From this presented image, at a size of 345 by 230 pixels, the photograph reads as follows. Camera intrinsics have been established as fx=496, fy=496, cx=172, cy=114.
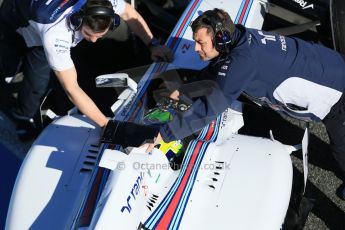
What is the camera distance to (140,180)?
281 centimetres

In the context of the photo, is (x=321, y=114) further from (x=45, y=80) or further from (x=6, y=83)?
(x=6, y=83)

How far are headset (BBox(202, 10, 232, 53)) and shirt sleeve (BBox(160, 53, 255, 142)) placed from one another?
105mm

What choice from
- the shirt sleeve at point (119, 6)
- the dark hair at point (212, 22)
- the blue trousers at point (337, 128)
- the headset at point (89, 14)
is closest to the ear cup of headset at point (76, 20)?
the headset at point (89, 14)

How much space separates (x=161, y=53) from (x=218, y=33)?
3.41 ft

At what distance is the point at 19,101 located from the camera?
4297 mm

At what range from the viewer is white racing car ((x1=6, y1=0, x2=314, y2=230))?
8.95ft

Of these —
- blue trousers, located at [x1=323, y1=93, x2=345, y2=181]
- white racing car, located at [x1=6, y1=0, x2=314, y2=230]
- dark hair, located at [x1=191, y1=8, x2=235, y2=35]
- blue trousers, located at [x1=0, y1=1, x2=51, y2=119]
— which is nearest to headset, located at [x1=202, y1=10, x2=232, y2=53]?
dark hair, located at [x1=191, y1=8, x2=235, y2=35]

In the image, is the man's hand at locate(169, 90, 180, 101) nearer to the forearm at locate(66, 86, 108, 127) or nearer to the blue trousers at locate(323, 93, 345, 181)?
the forearm at locate(66, 86, 108, 127)

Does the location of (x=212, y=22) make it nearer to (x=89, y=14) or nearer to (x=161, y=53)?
(x=89, y=14)

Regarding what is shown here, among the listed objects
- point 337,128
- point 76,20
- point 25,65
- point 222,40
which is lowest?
point 25,65

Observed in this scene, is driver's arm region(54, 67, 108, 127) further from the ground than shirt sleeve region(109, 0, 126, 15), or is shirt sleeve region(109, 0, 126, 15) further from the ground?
shirt sleeve region(109, 0, 126, 15)

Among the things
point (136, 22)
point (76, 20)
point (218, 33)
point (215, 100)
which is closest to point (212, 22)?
point (218, 33)

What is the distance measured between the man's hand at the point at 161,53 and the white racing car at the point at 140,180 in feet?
1.44

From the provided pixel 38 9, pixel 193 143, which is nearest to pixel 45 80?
pixel 38 9
